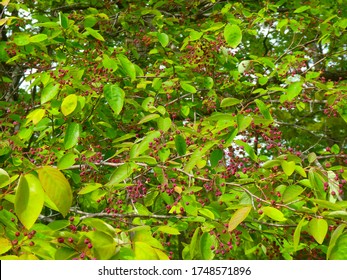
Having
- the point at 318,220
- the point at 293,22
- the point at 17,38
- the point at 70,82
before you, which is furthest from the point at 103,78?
the point at 293,22

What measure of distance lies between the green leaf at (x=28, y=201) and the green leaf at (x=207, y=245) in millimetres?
1037

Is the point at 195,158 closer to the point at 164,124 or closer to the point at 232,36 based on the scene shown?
the point at 164,124

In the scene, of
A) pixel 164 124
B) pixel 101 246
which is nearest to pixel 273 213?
pixel 101 246

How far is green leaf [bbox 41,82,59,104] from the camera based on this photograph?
113 inches

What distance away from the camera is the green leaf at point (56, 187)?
4.88ft

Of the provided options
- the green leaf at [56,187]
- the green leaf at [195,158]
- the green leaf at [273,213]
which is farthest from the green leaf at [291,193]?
the green leaf at [56,187]

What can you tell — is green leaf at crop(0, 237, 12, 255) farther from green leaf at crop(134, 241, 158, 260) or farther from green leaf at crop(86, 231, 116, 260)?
green leaf at crop(134, 241, 158, 260)

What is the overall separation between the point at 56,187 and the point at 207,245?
104 cm

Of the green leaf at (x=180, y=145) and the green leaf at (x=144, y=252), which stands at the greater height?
the green leaf at (x=144, y=252)

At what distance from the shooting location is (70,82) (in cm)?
319

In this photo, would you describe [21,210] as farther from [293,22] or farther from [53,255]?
[293,22]

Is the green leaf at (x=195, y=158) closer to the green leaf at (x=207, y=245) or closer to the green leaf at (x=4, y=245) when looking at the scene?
the green leaf at (x=207, y=245)

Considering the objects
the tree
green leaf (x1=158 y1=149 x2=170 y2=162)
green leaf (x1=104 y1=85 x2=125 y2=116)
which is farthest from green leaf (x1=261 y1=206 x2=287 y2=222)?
green leaf (x1=104 y1=85 x2=125 y2=116)

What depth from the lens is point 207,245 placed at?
225cm
